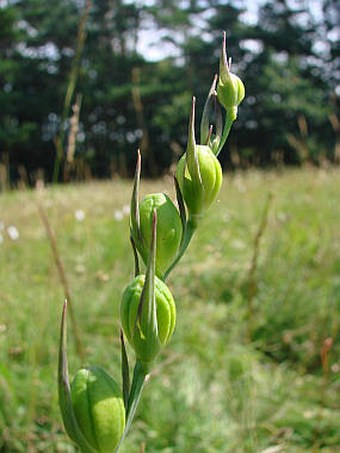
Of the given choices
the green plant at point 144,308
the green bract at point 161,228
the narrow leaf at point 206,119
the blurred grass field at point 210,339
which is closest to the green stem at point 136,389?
the green plant at point 144,308

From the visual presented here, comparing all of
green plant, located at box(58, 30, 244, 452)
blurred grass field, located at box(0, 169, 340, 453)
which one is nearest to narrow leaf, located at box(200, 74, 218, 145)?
green plant, located at box(58, 30, 244, 452)

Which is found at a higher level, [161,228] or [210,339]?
[161,228]

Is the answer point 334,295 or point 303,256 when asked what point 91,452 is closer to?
point 334,295

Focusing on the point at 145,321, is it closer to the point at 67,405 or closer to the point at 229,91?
the point at 67,405

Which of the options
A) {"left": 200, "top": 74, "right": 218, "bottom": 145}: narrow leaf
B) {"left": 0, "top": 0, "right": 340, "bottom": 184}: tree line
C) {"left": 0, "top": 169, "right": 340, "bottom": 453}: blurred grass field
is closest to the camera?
{"left": 200, "top": 74, "right": 218, "bottom": 145}: narrow leaf

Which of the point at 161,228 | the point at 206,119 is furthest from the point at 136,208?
the point at 206,119

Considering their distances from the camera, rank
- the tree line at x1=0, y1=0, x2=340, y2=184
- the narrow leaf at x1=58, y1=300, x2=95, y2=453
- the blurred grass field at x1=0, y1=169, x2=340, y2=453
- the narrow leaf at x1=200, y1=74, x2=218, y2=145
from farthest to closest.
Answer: the tree line at x1=0, y1=0, x2=340, y2=184
the blurred grass field at x1=0, y1=169, x2=340, y2=453
the narrow leaf at x1=200, y1=74, x2=218, y2=145
the narrow leaf at x1=58, y1=300, x2=95, y2=453

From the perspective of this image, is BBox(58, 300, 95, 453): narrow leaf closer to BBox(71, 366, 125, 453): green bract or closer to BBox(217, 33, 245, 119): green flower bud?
BBox(71, 366, 125, 453): green bract
